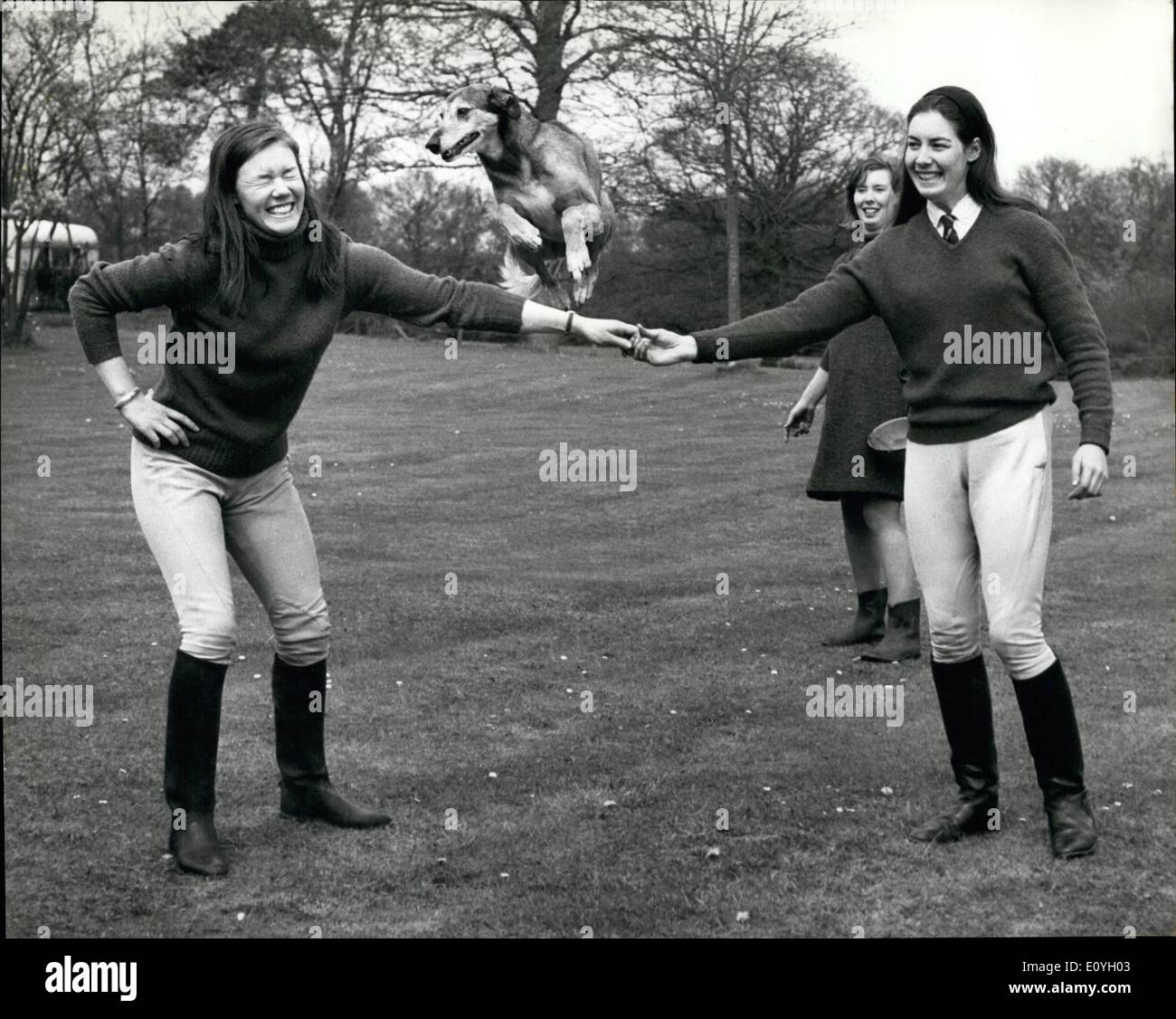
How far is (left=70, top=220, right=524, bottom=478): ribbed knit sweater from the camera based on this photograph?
15.1 feet

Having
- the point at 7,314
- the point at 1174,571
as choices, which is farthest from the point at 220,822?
the point at 7,314

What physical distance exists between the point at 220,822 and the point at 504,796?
0.99 metres

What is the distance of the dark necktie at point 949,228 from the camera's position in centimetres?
471

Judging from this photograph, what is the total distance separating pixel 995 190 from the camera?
4.69 meters

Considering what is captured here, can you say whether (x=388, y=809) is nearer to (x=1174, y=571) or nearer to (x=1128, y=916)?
(x=1128, y=916)

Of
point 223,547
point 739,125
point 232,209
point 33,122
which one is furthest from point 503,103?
point 33,122

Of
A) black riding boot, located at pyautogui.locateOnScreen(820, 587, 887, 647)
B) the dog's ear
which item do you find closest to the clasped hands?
the dog's ear

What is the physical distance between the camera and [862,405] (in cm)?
730

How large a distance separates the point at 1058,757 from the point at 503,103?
2.76 meters

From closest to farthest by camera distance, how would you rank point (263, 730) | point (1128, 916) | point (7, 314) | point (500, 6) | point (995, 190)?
point (500, 6)
point (1128, 916)
point (995, 190)
point (263, 730)
point (7, 314)

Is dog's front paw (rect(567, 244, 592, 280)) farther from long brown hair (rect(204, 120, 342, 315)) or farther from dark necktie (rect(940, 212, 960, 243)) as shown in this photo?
dark necktie (rect(940, 212, 960, 243))

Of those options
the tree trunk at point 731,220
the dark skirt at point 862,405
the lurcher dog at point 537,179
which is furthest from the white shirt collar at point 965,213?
→ the dark skirt at point 862,405

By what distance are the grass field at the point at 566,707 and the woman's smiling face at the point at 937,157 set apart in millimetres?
1651

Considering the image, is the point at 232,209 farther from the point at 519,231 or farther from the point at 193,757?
the point at 193,757
